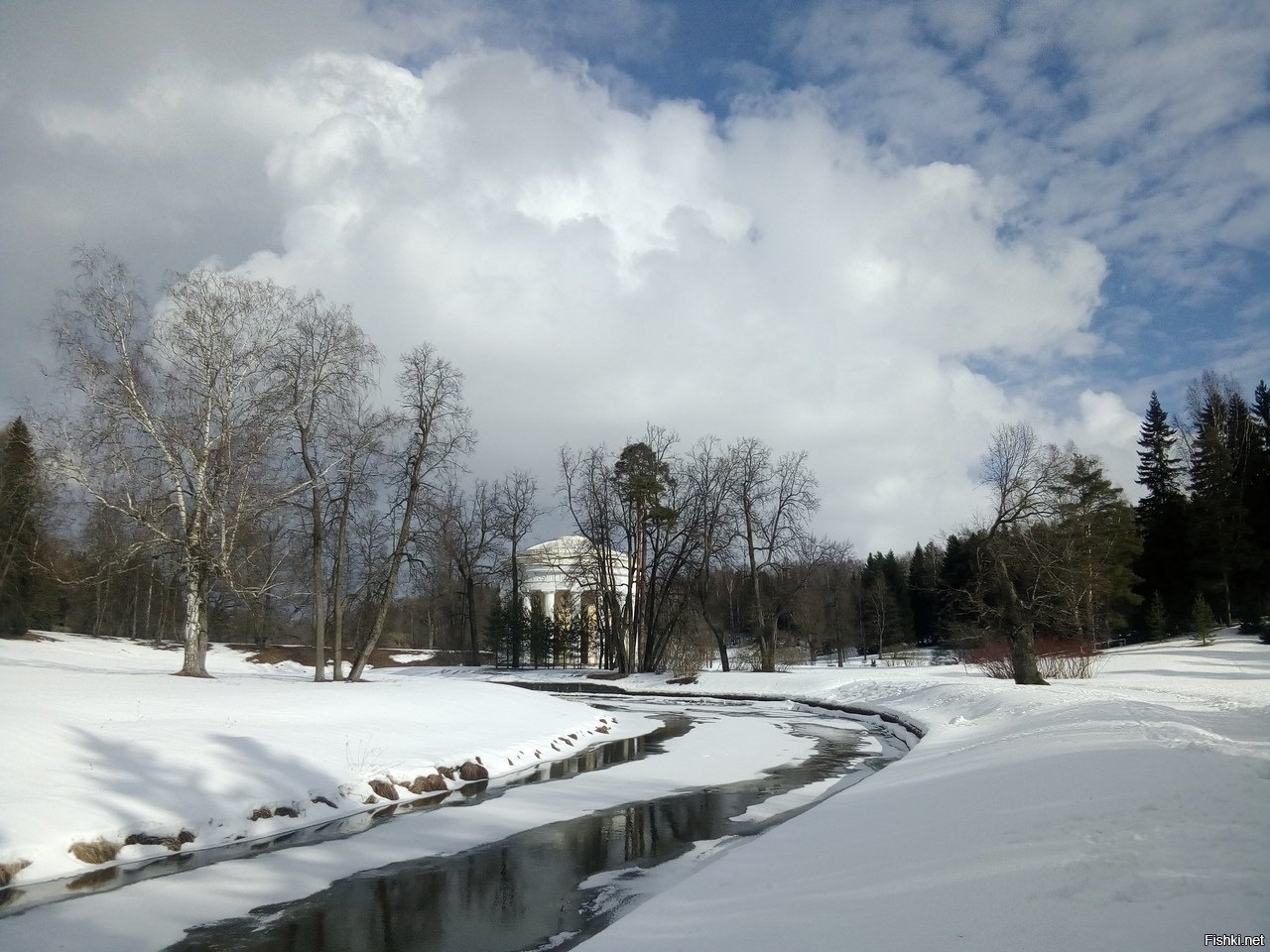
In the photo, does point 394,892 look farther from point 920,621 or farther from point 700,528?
point 920,621

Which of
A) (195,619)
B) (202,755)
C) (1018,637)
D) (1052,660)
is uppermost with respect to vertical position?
(195,619)

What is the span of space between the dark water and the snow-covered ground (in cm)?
72

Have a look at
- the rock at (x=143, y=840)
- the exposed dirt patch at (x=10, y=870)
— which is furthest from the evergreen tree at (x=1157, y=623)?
the exposed dirt patch at (x=10, y=870)

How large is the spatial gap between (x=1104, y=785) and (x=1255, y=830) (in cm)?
163

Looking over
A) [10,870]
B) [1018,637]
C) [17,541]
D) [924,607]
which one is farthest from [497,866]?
[924,607]

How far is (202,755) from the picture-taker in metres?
10.6

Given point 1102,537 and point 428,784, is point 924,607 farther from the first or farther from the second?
point 428,784

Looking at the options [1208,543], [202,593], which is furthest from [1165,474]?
[202,593]

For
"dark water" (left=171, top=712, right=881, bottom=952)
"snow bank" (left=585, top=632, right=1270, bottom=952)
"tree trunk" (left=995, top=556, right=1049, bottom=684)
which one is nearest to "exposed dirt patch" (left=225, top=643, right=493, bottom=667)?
"tree trunk" (left=995, top=556, right=1049, bottom=684)

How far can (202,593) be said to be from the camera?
71.1 feet

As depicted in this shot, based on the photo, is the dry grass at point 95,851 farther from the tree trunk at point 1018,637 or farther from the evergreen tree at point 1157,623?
the evergreen tree at point 1157,623

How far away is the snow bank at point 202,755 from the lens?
837cm

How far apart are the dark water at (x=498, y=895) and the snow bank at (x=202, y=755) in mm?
2609

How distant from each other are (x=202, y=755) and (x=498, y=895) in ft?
18.1
